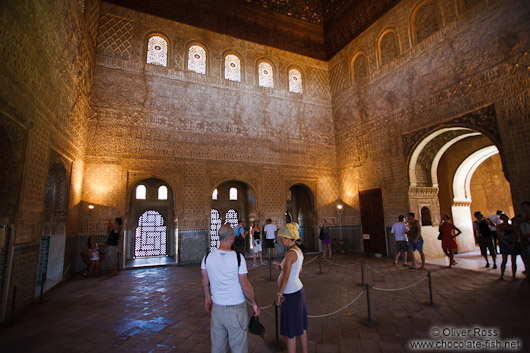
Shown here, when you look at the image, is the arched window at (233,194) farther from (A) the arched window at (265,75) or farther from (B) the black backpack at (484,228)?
(B) the black backpack at (484,228)

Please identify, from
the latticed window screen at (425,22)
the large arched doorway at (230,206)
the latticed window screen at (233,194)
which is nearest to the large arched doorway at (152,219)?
the large arched doorway at (230,206)

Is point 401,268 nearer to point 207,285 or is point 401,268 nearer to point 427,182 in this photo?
point 427,182

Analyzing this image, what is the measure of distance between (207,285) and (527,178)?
26.8 ft

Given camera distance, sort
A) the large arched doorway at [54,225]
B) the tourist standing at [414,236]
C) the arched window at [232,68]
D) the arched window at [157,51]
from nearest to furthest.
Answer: the large arched doorway at [54,225] < the tourist standing at [414,236] < the arched window at [157,51] < the arched window at [232,68]

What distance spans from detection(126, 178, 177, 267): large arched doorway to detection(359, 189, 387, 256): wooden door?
851 centimetres

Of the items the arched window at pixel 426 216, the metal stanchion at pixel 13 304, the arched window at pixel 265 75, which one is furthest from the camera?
the arched window at pixel 265 75

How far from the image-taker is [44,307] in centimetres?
524

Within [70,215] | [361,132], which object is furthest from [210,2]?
[70,215]

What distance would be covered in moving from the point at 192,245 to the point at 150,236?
13.3 feet

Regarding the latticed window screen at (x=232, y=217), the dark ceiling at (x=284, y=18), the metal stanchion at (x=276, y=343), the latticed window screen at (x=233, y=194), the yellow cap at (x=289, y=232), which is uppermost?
the dark ceiling at (x=284, y=18)

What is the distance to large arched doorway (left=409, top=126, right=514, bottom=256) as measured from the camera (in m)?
10.1

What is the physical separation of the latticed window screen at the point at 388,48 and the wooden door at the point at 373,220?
17.1 ft

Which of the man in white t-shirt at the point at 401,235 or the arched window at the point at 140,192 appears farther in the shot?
the arched window at the point at 140,192

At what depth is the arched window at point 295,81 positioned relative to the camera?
43.3ft
